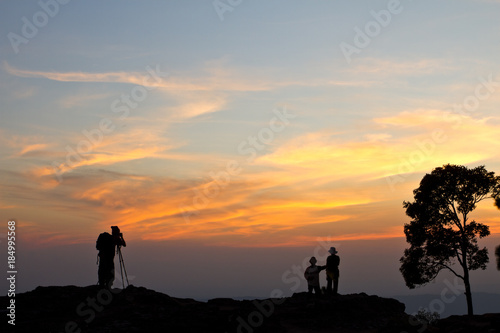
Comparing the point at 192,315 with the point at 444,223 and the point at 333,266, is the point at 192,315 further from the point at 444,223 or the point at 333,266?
the point at 444,223

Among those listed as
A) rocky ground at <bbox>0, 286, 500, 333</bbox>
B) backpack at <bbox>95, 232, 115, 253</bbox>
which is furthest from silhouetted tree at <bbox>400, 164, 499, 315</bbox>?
backpack at <bbox>95, 232, 115, 253</bbox>

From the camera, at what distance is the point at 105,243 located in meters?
26.4

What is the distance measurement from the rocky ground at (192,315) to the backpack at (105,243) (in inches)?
83.8

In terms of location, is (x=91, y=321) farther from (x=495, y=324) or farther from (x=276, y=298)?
(x=495, y=324)

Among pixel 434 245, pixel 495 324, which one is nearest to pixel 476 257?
pixel 434 245

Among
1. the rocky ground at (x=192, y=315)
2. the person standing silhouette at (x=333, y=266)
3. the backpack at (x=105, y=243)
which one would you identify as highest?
the backpack at (x=105, y=243)

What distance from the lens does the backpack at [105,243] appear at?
86.3 ft

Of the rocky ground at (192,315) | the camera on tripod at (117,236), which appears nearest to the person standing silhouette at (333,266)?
the rocky ground at (192,315)

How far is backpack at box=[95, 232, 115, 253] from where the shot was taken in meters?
26.3

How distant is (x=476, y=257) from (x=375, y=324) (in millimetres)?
17027

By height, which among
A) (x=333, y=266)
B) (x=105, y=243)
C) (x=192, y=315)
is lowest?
(x=192, y=315)

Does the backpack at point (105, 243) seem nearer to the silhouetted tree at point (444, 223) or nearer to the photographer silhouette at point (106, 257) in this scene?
the photographer silhouette at point (106, 257)

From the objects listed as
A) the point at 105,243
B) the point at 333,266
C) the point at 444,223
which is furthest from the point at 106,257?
the point at 444,223

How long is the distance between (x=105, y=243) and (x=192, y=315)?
19.7ft
